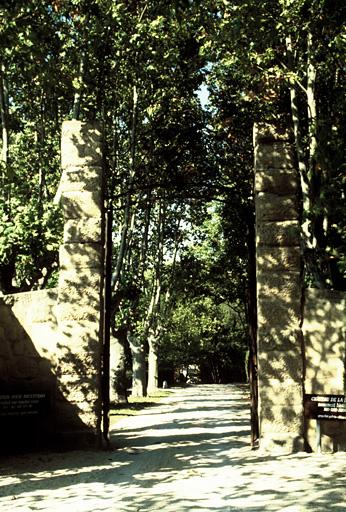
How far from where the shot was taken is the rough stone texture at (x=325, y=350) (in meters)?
9.24

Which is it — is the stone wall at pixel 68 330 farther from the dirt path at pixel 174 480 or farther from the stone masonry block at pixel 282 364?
the stone masonry block at pixel 282 364

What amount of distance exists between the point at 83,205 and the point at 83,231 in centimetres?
46

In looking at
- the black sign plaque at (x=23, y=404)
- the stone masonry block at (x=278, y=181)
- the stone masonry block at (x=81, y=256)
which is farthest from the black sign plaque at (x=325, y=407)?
the black sign plaque at (x=23, y=404)

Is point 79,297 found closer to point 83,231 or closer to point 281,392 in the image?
point 83,231

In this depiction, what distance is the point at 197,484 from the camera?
23.5 ft

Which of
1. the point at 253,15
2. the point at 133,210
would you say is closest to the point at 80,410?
the point at 253,15

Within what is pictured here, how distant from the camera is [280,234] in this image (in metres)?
9.77

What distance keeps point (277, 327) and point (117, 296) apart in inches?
378

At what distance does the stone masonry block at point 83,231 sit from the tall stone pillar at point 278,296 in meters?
2.73

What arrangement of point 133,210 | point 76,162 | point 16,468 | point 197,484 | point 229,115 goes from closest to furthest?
point 197,484 < point 16,468 < point 76,162 < point 229,115 < point 133,210

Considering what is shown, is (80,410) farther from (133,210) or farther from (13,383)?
(133,210)

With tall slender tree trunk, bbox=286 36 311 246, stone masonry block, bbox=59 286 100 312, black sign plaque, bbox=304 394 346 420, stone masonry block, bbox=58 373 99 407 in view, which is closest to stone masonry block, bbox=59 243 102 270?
stone masonry block, bbox=59 286 100 312

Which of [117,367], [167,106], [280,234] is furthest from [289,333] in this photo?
[117,367]

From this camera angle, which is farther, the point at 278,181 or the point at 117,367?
the point at 117,367
